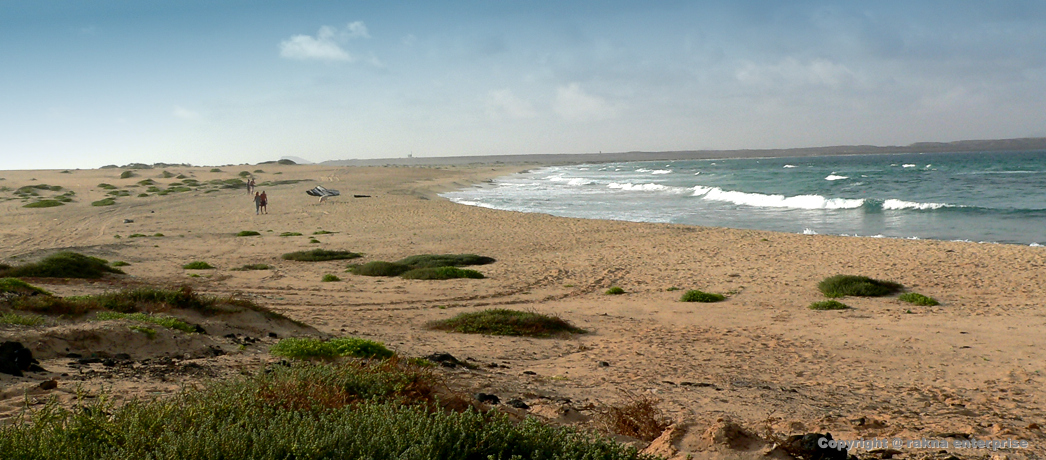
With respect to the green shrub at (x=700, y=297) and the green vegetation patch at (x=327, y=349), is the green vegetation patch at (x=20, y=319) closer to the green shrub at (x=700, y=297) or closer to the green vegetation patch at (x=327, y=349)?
the green vegetation patch at (x=327, y=349)

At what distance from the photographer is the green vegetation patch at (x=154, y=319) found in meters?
8.24

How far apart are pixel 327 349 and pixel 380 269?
953 centimetres

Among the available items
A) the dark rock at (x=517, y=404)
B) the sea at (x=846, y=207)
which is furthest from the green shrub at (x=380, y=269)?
the sea at (x=846, y=207)

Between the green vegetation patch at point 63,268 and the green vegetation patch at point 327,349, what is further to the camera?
the green vegetation patch at point 63,268

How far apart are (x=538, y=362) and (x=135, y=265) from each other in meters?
13.9

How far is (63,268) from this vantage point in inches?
577

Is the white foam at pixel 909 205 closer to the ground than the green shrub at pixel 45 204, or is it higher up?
closer to the ground

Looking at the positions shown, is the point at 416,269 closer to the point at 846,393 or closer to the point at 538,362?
the point at 538,362

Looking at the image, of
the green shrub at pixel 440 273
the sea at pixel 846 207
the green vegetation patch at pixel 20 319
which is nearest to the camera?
the green vegetation patch at pixel 20 319

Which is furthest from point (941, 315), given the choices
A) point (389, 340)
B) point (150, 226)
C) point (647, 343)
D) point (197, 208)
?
point (197, 208)

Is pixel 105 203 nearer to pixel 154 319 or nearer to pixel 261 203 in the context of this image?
pixel 261 203

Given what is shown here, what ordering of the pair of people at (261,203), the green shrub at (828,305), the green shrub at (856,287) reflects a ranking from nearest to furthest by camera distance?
the green shrub at (828,305) < the green shrub at (856,287) < the pair of people at (261,203)

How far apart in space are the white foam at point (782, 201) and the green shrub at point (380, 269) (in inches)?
1240

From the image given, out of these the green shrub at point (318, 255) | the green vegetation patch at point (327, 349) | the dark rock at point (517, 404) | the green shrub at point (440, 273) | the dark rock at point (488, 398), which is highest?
the green vegetation patch at point (327, 349)
